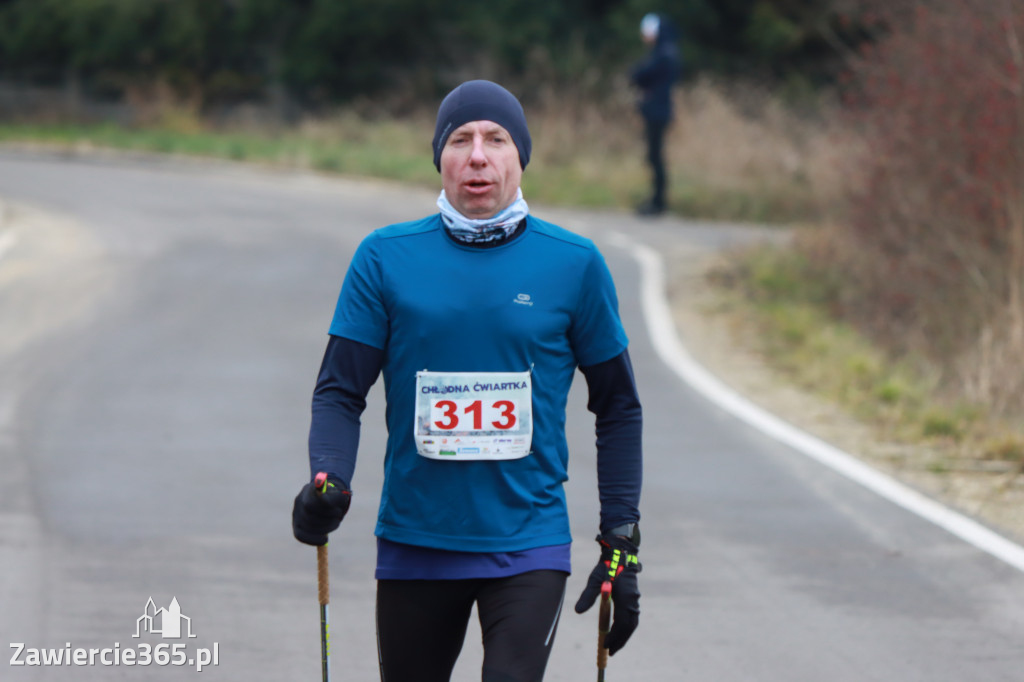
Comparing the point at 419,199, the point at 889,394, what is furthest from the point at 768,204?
the point at 889,394

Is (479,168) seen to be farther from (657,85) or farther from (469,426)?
(657,85)

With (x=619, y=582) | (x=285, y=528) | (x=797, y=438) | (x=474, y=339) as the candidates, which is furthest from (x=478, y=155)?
(x=797, y=438)

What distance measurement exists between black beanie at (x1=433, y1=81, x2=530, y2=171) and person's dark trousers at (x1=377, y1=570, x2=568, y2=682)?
0.96m

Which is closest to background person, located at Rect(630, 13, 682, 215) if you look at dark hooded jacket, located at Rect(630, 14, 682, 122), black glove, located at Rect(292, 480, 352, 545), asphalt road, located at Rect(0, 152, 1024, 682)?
dark hooded jacket, located at Rect(630, 14, 682, 122)

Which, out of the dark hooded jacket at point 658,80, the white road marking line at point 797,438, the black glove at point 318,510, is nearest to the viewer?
the black glove at point 318,510

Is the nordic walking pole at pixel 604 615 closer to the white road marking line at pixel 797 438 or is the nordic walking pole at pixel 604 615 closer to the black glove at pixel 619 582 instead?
the black glove at pixel 619 582

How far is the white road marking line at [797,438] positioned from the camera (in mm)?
7129

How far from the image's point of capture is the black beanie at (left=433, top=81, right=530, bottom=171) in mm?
3580

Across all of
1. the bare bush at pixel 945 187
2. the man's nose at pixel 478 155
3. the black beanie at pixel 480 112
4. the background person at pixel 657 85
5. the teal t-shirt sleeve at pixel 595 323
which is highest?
the background person at pixel 657 85

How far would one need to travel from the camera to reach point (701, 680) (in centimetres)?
529

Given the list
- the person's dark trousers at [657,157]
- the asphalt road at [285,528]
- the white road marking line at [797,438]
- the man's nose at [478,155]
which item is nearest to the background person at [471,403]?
the man's nose at [478,155]

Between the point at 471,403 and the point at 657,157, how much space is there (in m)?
15.4

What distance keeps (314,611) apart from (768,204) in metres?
15.7

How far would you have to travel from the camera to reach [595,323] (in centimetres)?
364
